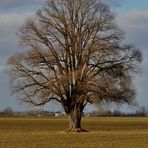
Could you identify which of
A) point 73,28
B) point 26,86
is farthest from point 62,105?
point 73,28

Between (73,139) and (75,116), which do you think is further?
(75,116)

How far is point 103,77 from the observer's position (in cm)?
5694

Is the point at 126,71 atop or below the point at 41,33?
below

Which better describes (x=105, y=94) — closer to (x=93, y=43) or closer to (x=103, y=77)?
(x=103, y=77)

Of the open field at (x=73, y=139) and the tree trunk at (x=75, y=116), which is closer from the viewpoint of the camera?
the open field at (x=73, y=139)

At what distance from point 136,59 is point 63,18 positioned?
887cm

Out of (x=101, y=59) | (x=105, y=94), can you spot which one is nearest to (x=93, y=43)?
(x=101, y=59)

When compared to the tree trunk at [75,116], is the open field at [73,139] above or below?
below

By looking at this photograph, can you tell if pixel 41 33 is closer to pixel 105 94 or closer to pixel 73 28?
pixel 73 28

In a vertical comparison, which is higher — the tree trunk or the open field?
the tree trunk

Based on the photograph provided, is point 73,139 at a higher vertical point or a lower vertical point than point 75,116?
lower

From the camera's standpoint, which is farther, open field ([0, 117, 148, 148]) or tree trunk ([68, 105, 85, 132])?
tree trunk ([68, 105, 85, 132])

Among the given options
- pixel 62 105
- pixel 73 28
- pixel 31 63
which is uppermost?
pixel 73 28

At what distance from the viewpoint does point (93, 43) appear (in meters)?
57.6
